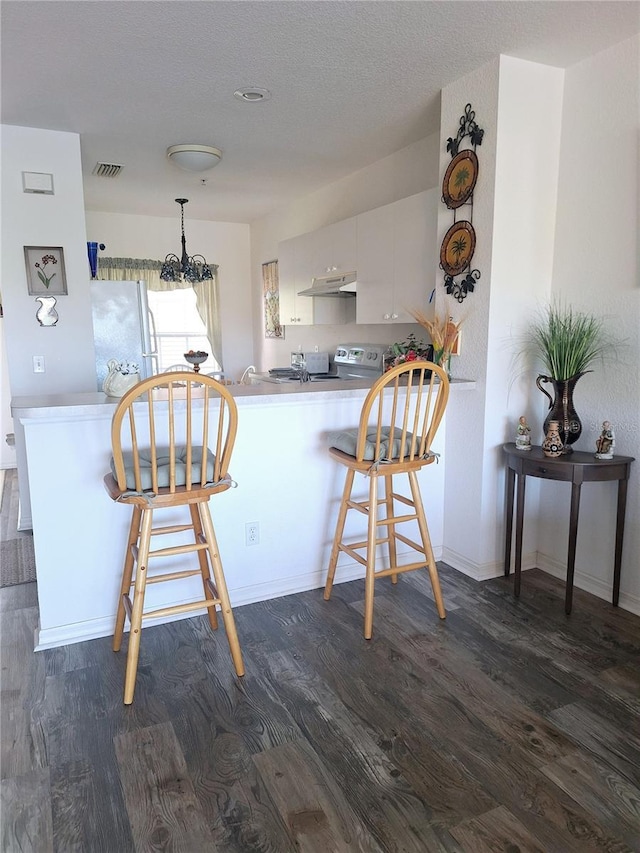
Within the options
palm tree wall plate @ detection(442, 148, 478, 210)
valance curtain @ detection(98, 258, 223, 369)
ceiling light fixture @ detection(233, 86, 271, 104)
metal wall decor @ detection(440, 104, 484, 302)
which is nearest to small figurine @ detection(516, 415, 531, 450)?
metal wall decor @ detection(440, 104, 484, 302)

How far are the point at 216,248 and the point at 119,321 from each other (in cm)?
232

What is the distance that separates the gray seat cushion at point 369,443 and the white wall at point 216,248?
3880mm

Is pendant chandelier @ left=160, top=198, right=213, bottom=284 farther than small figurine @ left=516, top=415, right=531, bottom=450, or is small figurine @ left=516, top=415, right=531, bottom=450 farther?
pendant chandelier @ left=160, top=198, right=213, bottom=284

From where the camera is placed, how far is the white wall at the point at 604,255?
7.73ft

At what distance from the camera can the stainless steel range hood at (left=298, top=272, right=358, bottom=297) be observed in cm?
393

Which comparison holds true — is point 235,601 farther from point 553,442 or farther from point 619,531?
point 619,531

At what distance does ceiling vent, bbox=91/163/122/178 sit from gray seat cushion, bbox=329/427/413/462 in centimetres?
280

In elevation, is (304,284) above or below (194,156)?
below

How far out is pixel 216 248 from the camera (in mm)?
6133

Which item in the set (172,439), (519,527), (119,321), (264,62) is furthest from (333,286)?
(172,439)

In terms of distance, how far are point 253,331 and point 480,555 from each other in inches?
171

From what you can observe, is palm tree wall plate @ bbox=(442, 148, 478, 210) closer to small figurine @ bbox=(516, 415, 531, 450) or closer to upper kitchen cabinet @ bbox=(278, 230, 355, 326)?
small figurine @ bbox=(516, 415, 531, 450)

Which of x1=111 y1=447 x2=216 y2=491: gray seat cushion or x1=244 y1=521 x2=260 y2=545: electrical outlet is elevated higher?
x1=111 y1=447 x2=216 y2=491: gray seat cushion

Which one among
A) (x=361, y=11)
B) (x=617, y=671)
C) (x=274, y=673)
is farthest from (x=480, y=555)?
(x=361, y=11)
